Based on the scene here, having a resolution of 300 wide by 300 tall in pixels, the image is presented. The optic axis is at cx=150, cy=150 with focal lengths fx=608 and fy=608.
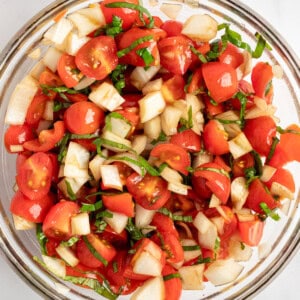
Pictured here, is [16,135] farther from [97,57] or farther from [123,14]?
[123,14]

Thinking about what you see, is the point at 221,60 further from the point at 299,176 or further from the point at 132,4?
the point at 299,176

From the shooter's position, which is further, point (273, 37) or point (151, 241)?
point (273, 37)

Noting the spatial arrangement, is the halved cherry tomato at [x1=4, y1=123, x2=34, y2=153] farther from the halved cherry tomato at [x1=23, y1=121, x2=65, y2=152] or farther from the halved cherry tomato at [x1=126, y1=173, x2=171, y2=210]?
the halved cherry tomato at [x1=126, y1=173, x2=171, y2=210]

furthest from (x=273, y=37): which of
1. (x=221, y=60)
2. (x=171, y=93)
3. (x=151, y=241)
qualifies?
(x=151, y=241)

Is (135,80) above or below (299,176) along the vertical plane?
above

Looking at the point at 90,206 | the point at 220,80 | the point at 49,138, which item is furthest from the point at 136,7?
the point at 90,206
